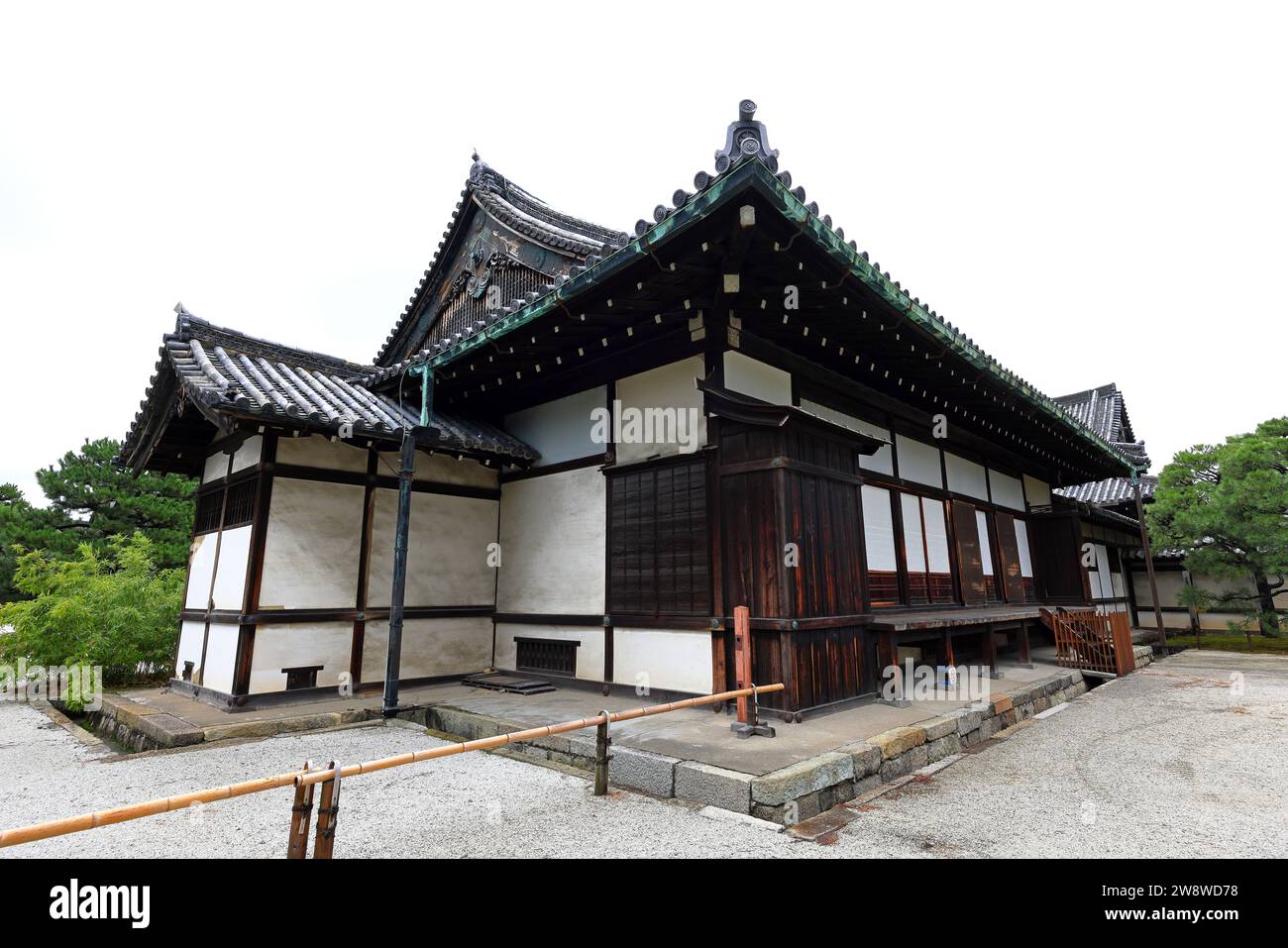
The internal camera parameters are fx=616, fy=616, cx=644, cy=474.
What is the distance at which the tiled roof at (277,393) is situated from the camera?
22.2ft

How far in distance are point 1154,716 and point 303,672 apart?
34.2 ft

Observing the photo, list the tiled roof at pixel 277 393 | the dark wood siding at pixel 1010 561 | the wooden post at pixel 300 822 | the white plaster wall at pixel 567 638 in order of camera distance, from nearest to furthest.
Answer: the wooden post at pixel 300 822 < the tiled roof at pixel 277 393 < the white plaster wall at pixel 567 638 < the dark wood siding at pixel 1010 561

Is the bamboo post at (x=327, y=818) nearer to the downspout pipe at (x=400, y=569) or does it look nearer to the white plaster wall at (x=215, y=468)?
the downspout pipe at (x=400, y=569)

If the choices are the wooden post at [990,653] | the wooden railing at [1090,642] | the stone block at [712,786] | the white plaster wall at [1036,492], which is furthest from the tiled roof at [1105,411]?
the stone block at [712,786]

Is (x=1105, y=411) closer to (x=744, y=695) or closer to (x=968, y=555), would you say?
(x=968, y=555)

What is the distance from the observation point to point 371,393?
370 inches

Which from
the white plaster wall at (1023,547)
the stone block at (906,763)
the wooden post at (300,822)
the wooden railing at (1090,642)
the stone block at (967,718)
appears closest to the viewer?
the wooden post at (300,822)

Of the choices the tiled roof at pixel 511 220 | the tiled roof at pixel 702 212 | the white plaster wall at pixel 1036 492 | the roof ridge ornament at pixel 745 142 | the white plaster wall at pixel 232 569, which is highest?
the tiled roof at pixel 511 220

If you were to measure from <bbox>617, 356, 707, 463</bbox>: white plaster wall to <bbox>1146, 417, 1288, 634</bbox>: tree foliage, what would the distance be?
50.9ft

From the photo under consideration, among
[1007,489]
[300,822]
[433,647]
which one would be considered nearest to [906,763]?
[300,822]

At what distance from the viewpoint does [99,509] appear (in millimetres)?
19516

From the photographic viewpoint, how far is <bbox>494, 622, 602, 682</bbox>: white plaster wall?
7707mm

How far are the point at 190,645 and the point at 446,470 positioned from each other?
13.8 feet

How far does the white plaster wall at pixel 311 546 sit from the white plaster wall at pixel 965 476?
960 centimetres
